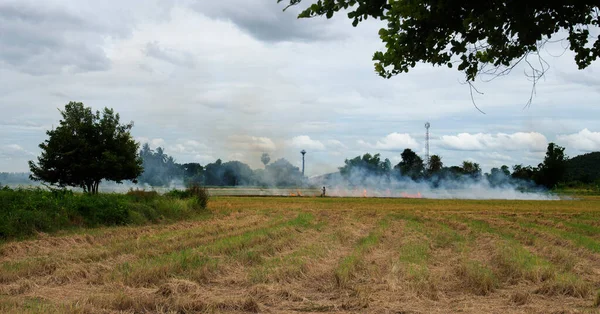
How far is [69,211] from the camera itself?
19281 millimetres

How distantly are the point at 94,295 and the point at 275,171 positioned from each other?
72502 mm

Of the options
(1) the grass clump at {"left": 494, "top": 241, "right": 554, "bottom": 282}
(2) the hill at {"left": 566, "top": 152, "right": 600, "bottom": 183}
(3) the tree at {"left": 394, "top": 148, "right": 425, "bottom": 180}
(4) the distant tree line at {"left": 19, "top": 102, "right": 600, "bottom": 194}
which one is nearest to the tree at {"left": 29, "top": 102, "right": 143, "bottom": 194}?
(4) the distant tree line at {"left": 19, "top": 102, "right": 600, "bottom": 194}

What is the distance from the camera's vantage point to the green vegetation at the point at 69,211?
54.6 ft

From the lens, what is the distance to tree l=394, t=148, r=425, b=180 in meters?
99.9

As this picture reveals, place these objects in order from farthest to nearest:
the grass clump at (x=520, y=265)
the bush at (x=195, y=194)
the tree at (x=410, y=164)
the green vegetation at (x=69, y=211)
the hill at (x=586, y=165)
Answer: the hill at (x=586, y=165) < the tree at (x=410, y=164) < the bush at (x=195, y=194) < the green vegetation at (x=69, y=211) < the grass clump at (x=520, y=265)

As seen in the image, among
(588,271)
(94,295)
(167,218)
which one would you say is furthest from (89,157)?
(588,271)

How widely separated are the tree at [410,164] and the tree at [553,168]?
20.3 m

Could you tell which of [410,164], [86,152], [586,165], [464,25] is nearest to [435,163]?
[410,164]

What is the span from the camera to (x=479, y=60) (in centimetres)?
809

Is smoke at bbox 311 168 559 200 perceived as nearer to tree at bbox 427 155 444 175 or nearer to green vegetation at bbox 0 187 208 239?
tree at bbox 427 155 444 175

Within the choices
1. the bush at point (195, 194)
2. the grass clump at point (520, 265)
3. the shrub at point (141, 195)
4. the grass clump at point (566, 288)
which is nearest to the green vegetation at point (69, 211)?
the shrub at point (141, 195)

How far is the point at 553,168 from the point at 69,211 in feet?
270

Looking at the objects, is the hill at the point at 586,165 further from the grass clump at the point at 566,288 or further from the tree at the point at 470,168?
the grass clump at the point at 566,288

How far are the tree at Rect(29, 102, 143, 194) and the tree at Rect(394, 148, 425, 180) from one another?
218 ft
